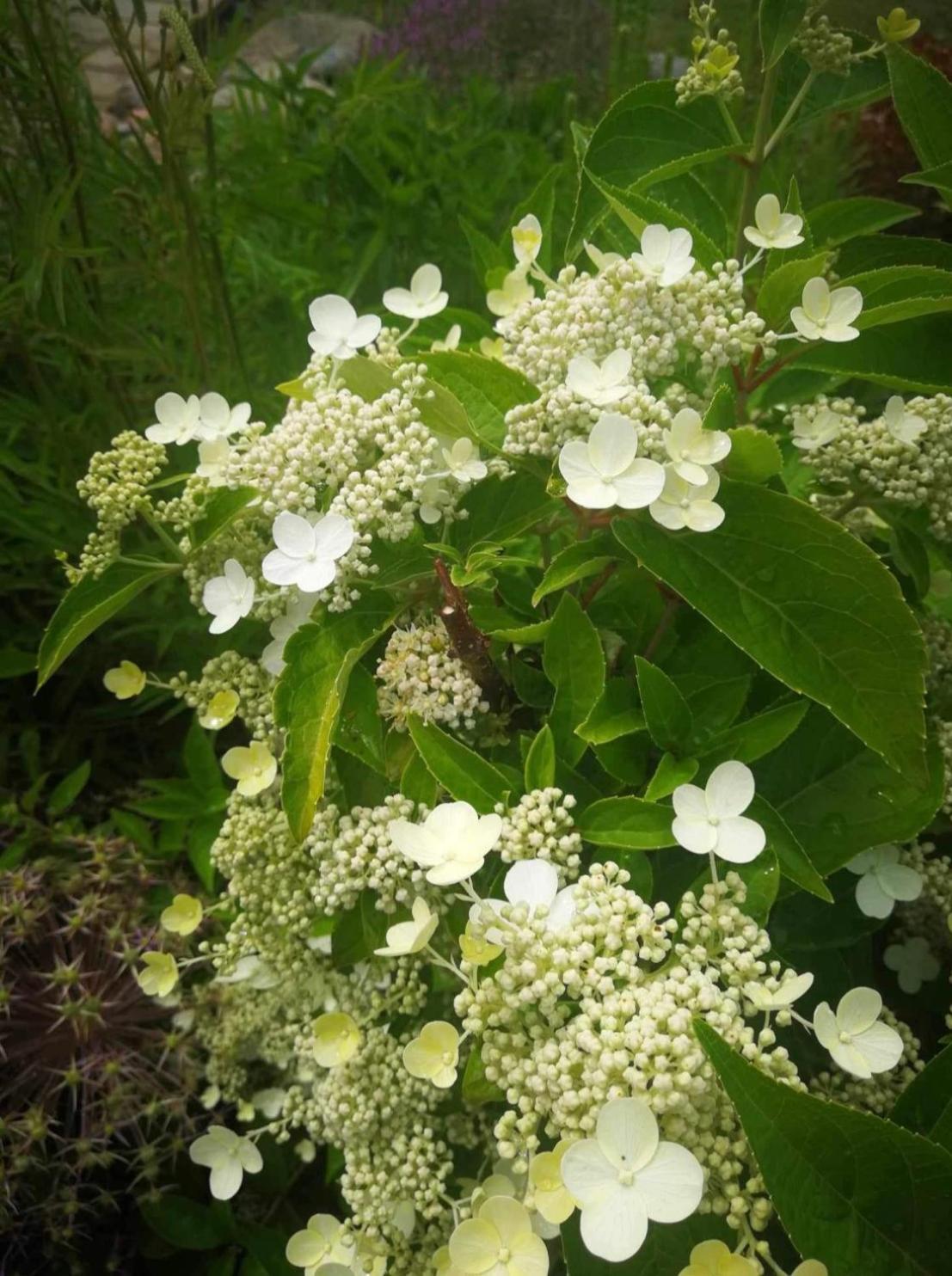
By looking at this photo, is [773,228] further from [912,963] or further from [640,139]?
[912,963]

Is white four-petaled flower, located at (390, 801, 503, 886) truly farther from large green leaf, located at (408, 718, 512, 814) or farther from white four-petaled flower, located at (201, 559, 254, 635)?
white four-petaled flower, located at (201, 559, 254, 635)

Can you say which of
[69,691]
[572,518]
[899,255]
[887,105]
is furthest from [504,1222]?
[887,105]

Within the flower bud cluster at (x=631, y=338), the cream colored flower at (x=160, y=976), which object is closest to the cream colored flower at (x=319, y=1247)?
the cream colored flower at (x=160, y=976)

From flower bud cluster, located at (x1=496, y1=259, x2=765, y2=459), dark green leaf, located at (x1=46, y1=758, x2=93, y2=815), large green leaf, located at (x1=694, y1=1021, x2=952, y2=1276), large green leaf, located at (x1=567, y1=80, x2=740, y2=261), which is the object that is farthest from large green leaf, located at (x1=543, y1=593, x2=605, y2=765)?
dark green leaf, located at (x1=46, y1=758, x2=93, y2=815)

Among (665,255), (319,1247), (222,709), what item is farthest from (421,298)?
(319,1247)

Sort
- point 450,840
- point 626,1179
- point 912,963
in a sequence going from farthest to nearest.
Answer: point 912,963 < point 450,840 < point 626,1179

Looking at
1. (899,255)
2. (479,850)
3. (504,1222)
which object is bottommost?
(504,1222)

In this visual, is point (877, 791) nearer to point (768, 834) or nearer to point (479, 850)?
point (768, 834)
